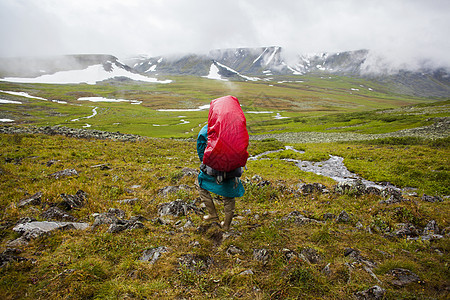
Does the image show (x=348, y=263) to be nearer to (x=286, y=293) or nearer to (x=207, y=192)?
(x=286, y=293)

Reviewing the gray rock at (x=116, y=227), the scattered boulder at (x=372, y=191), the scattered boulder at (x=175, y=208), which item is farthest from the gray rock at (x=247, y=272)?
the scattered boulder at (x=372, y=191)

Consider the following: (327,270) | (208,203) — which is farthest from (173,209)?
(327,270)

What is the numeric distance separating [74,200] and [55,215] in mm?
1027

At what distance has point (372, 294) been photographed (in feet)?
12.9

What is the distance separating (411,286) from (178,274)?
4817 mm

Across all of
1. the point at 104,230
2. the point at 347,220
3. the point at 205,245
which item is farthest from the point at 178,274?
the point at 347,220

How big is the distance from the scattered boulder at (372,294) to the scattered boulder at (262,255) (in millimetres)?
1892

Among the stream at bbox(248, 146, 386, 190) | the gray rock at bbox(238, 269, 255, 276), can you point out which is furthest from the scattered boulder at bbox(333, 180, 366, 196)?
the gray rock at bbox(238, 269, 255, 276)

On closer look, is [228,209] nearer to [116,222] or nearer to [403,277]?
[116,222]

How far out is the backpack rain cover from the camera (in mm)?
5203

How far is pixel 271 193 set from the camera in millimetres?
9578

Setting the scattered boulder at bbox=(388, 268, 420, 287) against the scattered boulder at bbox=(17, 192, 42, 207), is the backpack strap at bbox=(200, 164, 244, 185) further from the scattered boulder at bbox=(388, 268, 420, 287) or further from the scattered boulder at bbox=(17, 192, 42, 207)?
the scattered boulder at bbox=(17, 192, 42, 207)

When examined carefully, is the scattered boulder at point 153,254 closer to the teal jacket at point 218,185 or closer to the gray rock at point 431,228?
the teal jacket at point 218,185

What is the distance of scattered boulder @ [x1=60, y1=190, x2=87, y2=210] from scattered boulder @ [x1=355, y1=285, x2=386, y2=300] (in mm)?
8531
